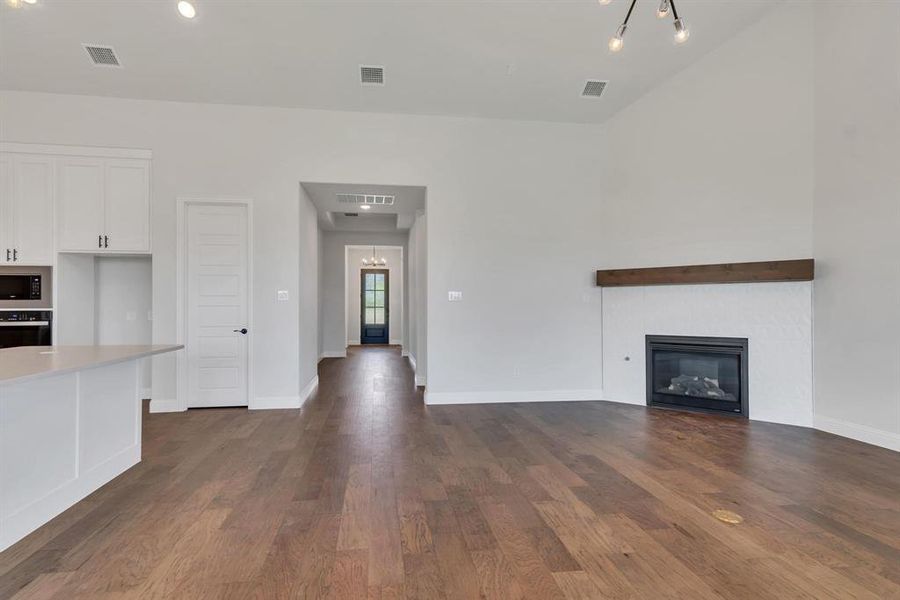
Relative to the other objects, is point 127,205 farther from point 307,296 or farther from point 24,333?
point 307,296

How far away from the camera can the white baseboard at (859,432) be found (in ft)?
10.5

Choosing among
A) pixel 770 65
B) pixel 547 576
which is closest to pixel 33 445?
pixel 547 576

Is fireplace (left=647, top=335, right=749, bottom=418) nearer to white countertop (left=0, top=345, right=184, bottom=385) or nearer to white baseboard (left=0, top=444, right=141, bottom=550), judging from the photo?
white countertop (left=0, top=345, right=184, bottom=385)

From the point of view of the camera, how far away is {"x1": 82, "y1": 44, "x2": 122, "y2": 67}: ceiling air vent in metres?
3.75

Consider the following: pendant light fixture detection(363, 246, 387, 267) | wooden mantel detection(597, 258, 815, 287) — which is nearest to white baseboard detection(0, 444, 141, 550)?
wooden mantel detection(597, 258, 815, 287)

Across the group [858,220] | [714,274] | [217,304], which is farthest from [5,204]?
[858,220]

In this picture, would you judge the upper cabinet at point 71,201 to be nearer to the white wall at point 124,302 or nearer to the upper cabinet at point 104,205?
the upper cabinet at point 104,205

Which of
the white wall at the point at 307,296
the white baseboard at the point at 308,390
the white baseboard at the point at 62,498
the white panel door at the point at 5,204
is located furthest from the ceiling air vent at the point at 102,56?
the white baseboard at the point at 308,390

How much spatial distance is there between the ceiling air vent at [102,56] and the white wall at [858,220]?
6.33 metres

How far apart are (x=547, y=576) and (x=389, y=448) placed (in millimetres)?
1817

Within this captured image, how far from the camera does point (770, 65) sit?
393cm

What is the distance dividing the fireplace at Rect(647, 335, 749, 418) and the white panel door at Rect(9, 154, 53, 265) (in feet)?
21.6

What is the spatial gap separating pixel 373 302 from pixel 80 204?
8400mm

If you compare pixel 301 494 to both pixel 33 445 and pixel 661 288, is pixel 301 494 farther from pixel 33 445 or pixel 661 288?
pixel 661 288
